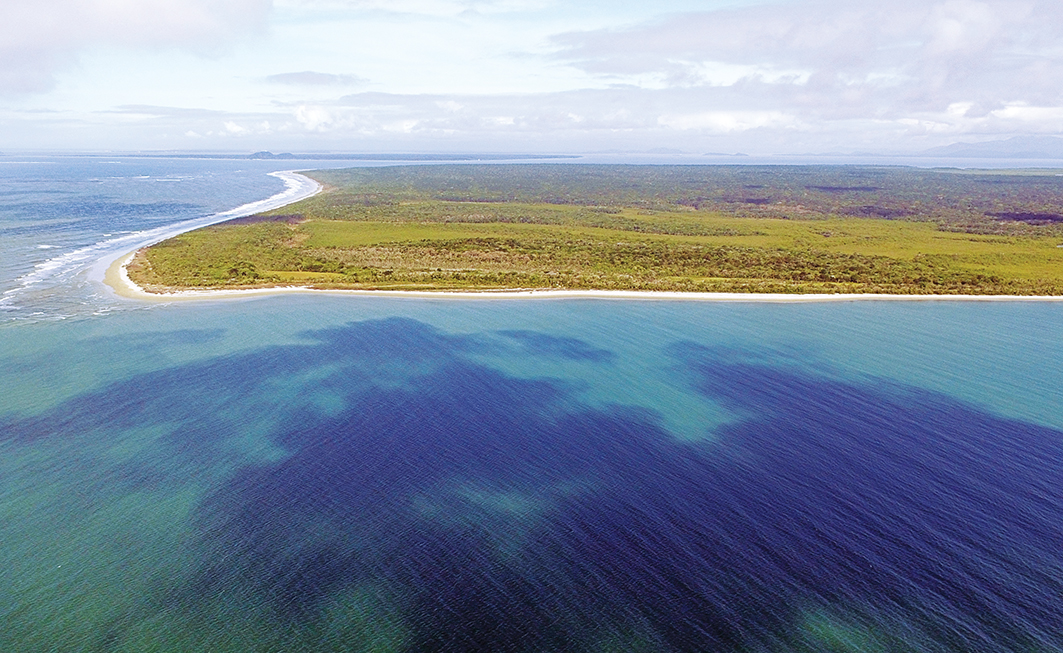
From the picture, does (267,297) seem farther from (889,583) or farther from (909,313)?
(909,313)

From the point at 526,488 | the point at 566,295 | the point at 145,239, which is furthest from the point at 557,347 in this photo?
the point at 145,239

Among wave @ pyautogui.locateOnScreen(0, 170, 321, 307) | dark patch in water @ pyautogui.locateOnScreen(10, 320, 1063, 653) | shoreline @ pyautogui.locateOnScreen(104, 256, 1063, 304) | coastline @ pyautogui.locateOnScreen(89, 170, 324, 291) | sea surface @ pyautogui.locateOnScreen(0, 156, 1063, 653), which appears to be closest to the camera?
sea surface @ pyautogui.locateOnScreen(0, 156, 1063, 653)

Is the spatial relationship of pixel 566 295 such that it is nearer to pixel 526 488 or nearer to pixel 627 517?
pixel 526 488

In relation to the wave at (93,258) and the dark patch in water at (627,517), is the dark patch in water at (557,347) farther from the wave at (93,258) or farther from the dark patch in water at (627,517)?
the wave at (93,258)

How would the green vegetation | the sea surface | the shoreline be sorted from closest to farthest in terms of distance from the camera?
1. the sea surface
2. the shoreline
3. the green vegetation

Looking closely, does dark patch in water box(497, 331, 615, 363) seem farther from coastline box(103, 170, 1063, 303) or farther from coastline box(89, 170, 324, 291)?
coastline box(89, 170, 324, 291)

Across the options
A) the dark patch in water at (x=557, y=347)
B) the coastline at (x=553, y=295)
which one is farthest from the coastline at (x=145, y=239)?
the dark patch in water at (x=557, y=347)

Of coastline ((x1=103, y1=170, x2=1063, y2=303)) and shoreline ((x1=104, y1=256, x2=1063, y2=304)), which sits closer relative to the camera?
coastline ((x1=103, y1=170, x2=1063, y2=303))

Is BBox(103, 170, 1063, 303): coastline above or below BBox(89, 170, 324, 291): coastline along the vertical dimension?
above

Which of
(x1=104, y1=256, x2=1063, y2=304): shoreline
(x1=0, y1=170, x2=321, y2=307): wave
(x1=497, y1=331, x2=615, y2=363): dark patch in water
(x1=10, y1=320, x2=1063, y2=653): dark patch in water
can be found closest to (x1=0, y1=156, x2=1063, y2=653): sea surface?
(x1=10, y1=320, x2=1063, y2=653): dark patch in water
